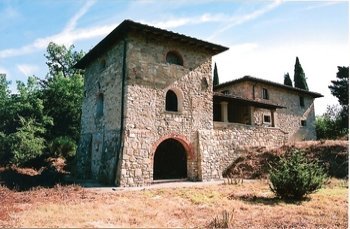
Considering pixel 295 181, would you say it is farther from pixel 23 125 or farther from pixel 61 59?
pixel 61 59

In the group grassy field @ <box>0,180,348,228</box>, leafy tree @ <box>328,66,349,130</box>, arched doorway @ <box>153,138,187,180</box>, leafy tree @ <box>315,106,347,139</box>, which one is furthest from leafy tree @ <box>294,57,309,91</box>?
grassy field @ <box>0,180,348,228</box>

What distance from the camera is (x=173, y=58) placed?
14.6m

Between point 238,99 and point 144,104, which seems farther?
point 238,99

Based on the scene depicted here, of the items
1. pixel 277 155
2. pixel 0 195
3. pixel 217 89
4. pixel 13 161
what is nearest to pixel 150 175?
pixel 0 195

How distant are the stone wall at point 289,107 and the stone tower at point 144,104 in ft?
31.3

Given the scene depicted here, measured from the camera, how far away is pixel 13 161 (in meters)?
18.6

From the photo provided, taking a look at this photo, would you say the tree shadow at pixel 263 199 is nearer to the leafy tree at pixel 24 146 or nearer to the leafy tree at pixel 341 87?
the leafy tree at pixel 24 146

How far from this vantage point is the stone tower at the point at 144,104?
12.5m

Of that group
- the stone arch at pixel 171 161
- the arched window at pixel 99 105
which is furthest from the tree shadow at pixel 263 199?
the arched window at pixel 99 105

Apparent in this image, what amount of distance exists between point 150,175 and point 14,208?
5.91 metres

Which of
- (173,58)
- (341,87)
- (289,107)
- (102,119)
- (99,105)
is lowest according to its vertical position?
(102,119)

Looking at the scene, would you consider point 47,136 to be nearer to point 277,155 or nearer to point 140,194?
point 140,194

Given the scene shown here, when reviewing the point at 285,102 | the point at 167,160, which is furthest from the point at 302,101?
the point at 167,160

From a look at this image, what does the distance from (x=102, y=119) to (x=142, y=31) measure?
16.1 feet
